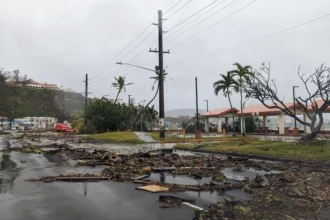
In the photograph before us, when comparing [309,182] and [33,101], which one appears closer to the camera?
[309,182]

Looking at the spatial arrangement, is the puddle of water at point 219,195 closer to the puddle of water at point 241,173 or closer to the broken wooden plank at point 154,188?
the broken wooden plank at point 154,188

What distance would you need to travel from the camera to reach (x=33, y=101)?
514ft

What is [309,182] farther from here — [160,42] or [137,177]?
[160,42]

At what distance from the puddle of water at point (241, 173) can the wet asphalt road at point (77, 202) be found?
11.1 feet

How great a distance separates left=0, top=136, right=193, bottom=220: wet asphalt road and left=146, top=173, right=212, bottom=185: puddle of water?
1180 mm

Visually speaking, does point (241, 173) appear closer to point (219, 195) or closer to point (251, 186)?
point (251, 186)

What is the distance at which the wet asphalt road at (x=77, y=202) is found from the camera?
6965 millimetres

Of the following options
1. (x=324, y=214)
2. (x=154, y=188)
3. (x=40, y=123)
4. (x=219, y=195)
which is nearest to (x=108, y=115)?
(x=154, y=188)

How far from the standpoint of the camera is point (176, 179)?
11273 millimetres

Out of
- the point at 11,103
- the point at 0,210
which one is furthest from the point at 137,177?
the point at 11,103

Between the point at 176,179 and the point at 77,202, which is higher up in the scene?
the point at 176,179

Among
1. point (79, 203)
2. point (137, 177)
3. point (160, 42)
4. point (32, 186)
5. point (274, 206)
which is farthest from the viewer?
point (160, 42)

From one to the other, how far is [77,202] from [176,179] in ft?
12.9

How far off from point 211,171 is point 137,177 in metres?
2.84
